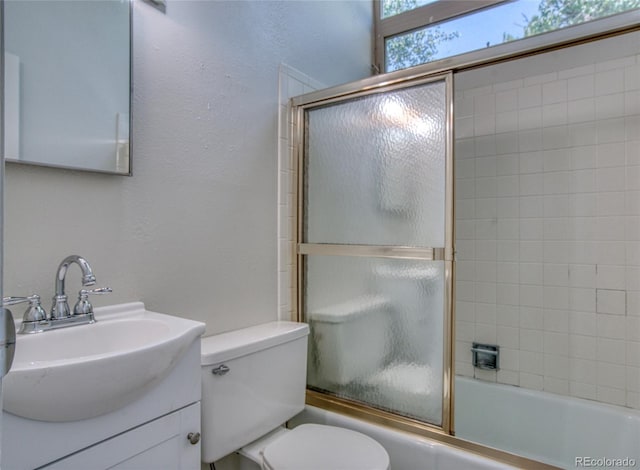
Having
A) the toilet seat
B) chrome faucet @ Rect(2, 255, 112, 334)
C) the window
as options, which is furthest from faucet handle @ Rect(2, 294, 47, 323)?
the window

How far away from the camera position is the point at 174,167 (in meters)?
1.35

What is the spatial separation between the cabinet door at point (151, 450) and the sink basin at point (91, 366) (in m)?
0.09

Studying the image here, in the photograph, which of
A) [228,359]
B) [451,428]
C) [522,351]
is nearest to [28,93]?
[228,359]

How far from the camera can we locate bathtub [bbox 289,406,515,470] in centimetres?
136

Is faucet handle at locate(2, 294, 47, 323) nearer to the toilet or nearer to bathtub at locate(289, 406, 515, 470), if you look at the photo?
the toilet

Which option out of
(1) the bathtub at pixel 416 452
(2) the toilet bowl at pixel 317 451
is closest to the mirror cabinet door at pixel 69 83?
(2) the toilet bowl at pixel 317 451

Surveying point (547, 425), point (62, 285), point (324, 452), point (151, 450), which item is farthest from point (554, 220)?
point (62, 285)

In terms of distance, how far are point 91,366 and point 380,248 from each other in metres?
1.12

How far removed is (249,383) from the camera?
1354mm

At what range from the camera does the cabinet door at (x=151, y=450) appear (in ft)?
2.62

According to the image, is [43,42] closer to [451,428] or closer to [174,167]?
[174,167]

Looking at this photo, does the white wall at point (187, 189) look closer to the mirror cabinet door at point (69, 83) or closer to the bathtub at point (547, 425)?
the mirror cabinet door at point (69, 83)

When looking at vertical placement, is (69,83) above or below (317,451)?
above

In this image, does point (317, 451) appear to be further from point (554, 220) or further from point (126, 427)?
point (554, 220)
